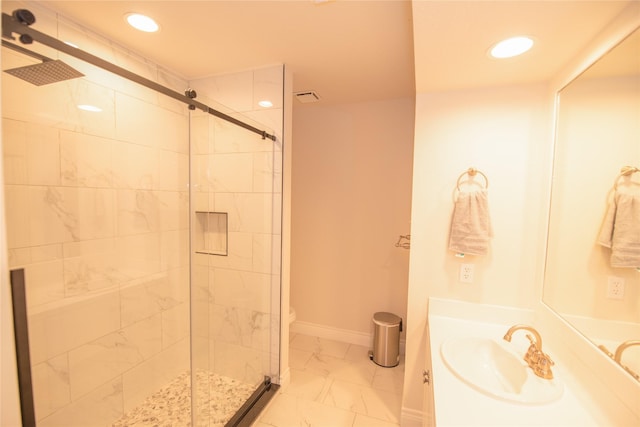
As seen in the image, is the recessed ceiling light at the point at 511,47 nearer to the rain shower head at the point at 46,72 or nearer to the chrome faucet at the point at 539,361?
the chrome faucet at the point at 539,361

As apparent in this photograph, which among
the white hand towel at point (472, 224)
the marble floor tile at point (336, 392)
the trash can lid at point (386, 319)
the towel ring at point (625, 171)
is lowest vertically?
the marble floor tile at point (336, 392)

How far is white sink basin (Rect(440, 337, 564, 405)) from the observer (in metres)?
1.04

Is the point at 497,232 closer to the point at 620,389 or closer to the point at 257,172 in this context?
the point at 620,389

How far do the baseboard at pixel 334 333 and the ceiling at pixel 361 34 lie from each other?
2.40 m

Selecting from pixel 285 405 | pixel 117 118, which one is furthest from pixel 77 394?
pixel 117 118

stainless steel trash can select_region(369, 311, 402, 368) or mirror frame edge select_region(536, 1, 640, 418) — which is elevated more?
mirror frame edge select_region(536, 1, 640, 418)

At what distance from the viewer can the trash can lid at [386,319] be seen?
2.53 m

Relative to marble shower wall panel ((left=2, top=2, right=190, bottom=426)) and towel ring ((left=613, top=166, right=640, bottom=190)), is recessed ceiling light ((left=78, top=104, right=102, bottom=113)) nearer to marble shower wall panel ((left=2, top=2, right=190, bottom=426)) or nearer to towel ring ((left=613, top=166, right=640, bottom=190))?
marble shower wall panel ((left=2, top=2, right=190, bottom=426))

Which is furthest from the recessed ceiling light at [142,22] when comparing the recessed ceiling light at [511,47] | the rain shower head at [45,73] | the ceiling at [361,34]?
the recessed ceiling light at [511,47]

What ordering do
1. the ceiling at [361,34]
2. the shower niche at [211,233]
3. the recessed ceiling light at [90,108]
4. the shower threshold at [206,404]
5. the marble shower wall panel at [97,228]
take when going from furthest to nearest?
1. the shower niche at [211,233]
2. the shower threshold at [206,404]
3. the recessed ceiling light at [90,108]
4. the marble shower wall panel at [97,228]
5. the ceiling at [361,34]

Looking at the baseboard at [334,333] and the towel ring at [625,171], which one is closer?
the towel ring at [625,171]

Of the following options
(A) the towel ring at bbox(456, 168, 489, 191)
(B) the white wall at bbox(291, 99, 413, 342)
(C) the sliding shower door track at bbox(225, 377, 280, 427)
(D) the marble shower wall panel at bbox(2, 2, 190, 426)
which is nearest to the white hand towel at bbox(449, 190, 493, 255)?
(A) the towel ring at bbox(456, 168, 489, 191)

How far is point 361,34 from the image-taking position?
156 centimetres

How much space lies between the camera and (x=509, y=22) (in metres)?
1.05
